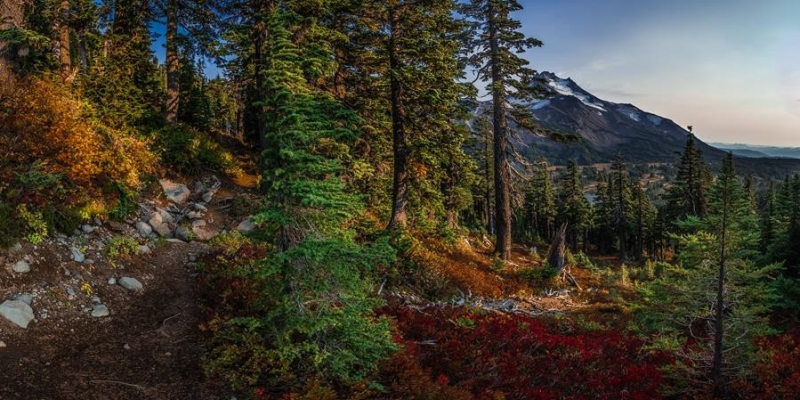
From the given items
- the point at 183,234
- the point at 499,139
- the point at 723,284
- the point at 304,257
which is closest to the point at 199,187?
the point at 183,234

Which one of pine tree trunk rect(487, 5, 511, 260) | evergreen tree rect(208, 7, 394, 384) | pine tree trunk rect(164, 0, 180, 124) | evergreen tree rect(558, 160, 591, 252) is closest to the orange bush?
evergreen tree rect(208, 7, 394, 384)

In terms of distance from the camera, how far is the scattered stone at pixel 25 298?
6887 mm

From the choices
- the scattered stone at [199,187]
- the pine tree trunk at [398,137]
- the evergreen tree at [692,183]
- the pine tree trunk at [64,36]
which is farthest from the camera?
the evergreen tree at [692,183]

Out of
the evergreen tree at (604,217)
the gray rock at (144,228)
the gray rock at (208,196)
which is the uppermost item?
the gray rock at (208,196)

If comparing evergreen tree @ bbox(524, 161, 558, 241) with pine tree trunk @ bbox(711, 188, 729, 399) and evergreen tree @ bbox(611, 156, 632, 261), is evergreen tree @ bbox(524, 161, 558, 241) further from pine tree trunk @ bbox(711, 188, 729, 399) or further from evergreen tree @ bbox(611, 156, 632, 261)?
pine tree trunk @ bbox(711, 188, 729, 399)

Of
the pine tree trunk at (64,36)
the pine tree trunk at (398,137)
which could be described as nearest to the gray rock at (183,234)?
the pine tree trunk at (398,137)

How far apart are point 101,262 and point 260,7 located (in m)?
9.08

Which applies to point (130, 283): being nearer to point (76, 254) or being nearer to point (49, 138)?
point (76, 254)

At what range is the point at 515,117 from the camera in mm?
19328

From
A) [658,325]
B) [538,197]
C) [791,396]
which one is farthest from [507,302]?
[538,197]

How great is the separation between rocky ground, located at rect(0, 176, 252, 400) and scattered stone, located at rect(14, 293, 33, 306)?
14 mm

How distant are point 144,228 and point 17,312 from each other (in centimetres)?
470

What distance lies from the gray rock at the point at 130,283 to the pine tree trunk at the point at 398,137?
25.1 feet

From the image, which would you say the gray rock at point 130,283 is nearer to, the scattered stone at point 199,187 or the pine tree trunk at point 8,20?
the scattered stone at point 199,187
